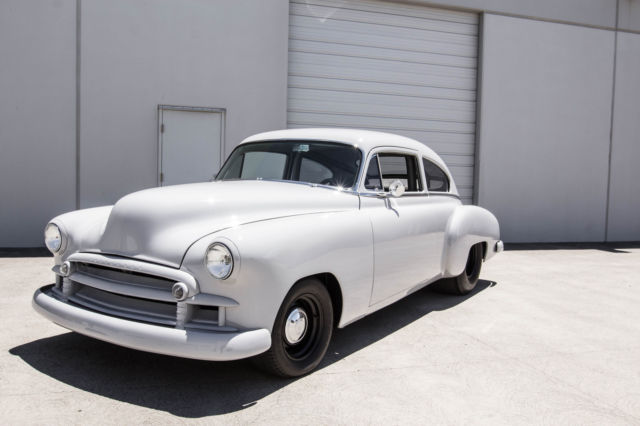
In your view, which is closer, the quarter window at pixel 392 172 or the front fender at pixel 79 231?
the front fender at pixel 79 231

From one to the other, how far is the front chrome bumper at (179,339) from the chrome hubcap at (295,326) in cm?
26

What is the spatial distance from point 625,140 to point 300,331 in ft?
35.7

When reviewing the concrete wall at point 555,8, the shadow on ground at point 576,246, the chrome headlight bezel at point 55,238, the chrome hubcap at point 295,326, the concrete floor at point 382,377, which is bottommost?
the shadow on ground at point 576,246

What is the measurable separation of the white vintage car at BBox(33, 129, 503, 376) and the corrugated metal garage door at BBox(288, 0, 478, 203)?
5249 mm

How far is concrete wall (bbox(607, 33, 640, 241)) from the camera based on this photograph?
11523 millimetres

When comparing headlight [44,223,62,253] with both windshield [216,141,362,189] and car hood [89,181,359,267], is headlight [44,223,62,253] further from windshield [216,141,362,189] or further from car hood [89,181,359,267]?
windshield [216,141,362,189]

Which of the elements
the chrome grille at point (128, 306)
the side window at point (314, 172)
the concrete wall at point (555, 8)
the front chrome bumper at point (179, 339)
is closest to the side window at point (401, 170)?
the side window at point (314, 172)

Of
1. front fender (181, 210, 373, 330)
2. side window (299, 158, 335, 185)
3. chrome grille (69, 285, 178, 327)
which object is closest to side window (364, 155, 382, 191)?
side window (299, 158, 335, 185)

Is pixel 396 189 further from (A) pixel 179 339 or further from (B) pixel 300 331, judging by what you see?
(A) pixel 179 339

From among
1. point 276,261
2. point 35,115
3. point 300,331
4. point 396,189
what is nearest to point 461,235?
point 396,189

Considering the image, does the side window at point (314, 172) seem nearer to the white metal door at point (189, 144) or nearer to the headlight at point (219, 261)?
the headlight at point (219, 261)

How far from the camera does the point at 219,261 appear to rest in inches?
112

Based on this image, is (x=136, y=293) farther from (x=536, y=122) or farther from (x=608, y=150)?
(x=608, y=150)

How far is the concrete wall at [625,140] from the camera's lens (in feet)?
37.8
